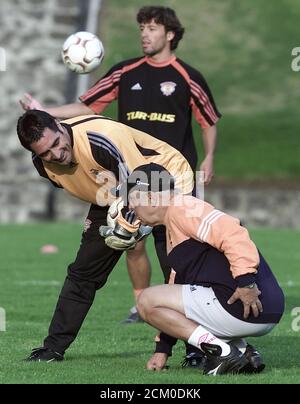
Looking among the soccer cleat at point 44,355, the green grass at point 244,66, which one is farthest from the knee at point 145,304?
the green grass at point 244,66

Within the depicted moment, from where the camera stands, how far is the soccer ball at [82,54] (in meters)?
10.2

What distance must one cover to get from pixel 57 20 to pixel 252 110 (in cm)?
465

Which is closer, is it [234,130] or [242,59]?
[234,130]

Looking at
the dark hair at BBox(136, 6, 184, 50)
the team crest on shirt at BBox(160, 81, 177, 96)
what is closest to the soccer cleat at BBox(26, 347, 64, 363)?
the team crest on shirt at BBox(160, 81, 177, 96)

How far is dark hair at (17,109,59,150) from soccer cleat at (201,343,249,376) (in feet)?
5.58

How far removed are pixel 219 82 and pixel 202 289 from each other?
65.2 feet

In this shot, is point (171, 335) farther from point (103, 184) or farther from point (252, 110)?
point (252, 110)

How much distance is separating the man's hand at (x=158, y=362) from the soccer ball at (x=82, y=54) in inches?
132

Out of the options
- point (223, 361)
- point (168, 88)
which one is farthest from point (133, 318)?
point (223, 361)

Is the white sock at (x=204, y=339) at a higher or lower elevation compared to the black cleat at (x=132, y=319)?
higher

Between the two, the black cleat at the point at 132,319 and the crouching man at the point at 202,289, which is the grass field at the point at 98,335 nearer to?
the black cleat at the point at 132,319

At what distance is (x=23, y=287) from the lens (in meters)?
12.6

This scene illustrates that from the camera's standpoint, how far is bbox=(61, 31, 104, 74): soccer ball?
404 inches
